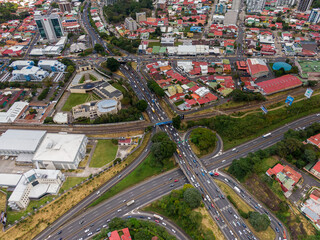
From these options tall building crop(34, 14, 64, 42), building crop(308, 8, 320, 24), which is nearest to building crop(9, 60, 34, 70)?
tall building crop(34, 14, 64, 42)

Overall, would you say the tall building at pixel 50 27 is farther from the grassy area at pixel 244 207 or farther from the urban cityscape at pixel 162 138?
the grassy area at pixel 244 207

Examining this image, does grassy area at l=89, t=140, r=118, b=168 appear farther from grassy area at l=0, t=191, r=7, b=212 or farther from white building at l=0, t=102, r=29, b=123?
white building at l=0, t=102, r=29, b=123

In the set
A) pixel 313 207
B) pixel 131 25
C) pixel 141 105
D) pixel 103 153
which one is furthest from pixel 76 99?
pixel 313 207

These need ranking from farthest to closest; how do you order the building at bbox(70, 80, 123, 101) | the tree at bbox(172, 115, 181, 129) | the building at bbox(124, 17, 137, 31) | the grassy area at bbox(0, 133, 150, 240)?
the building at bbox(124, 17, 137, 31)
the building at bbox(70, 80, 123, 101)
the tree at bbox(172, 115, 181, 129)
the grassy area at bbox(0, 133, 150, 240)

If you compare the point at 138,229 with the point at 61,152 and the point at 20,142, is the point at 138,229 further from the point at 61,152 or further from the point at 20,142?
the point at 20,142

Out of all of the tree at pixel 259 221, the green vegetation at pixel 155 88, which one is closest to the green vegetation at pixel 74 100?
the green vegetation at pixel 155 88
